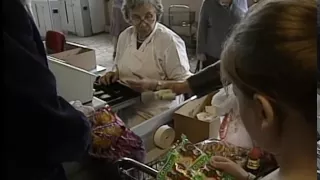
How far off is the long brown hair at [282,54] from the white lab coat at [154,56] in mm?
831

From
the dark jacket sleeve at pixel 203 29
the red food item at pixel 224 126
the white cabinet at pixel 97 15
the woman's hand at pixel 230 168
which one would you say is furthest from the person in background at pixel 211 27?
the woman's hand at pixel 230 168

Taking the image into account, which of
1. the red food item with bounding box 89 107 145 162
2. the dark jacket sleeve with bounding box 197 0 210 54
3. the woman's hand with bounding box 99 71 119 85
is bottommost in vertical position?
the red food item with bounding box 89 107 145 162

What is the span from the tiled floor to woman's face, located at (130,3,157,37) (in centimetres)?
12

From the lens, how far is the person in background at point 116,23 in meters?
1.42

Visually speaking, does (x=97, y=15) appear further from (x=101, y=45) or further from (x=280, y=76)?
(x=280, y=76)

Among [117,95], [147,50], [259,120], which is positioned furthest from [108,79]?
[259,120]

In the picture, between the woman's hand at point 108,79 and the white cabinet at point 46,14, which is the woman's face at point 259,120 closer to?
the white cabinet at point 46,14

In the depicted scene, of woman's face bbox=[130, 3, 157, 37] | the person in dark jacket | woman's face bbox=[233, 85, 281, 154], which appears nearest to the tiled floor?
woman's face bbox=[130, 3, 157, 37]

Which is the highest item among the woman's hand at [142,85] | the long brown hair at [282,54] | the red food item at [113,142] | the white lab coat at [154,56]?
the long brown hair at [282,54]

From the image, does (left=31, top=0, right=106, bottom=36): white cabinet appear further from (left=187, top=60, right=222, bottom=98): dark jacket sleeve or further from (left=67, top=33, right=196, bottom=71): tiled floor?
(left=187, top=60, right=222, bottom=98): dark jacket sleeve

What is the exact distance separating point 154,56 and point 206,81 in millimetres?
443

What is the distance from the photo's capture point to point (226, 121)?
103 cm

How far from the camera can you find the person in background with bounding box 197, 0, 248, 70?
1255 millimetres

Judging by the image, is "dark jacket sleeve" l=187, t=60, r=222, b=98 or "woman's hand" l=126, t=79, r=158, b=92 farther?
"woman's hand" l=126, t=79, r=158, b=92
